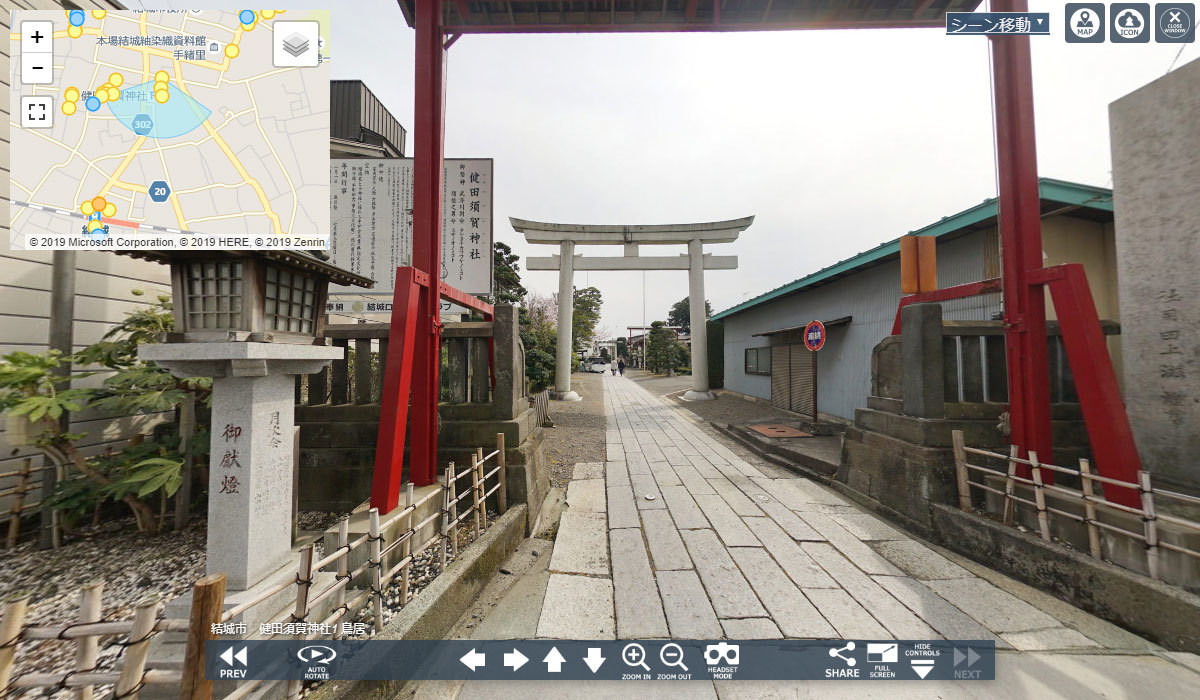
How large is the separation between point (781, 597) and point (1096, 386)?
3.23 metres

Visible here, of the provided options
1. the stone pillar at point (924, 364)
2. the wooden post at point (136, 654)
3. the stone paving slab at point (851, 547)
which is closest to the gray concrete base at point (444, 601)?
the wooden post at point (136, 654)

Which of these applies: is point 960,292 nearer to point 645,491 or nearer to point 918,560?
point 918,560

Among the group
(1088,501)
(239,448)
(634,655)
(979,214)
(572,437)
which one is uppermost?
(979,214)

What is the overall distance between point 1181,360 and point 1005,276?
154 cm

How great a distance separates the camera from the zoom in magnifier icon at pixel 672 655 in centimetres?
226

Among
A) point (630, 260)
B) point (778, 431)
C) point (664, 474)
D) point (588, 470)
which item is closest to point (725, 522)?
point (664, 474)

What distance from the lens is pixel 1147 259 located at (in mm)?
3752

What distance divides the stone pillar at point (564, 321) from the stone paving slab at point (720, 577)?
1106 centimetres

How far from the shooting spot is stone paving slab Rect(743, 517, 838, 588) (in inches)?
121

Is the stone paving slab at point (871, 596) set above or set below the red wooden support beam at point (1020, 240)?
below

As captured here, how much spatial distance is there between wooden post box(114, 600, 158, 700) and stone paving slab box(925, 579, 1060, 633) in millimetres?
4626

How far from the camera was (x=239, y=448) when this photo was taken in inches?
92.4

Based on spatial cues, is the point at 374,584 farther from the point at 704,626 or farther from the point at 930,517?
the point at 930,517

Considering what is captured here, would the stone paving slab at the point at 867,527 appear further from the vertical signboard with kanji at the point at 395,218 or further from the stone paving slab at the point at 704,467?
the vertical signboard with kanji at the point at 395,218
